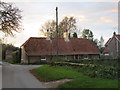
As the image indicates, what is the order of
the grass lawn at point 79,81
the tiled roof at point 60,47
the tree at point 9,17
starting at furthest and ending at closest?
the tiled roof at point 60,47 → the tree at point 9,17 → the grass lawn at point 79,81

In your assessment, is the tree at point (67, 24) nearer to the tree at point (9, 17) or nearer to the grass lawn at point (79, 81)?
the tree at point (9, 17)

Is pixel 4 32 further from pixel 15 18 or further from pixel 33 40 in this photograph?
pixel 33 40

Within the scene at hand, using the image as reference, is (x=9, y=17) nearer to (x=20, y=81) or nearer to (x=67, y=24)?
(x=20, y=81)

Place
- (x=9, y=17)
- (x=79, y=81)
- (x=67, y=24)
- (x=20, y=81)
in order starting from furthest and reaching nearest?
(x=67, y=24) → (x=9, y=17) → (x=20, y=81) → (x=79, y=81)

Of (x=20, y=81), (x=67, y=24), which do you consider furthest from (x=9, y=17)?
(x=67, y=24)

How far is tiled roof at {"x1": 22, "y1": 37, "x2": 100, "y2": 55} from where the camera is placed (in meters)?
47.7

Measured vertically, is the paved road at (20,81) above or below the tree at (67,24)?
below

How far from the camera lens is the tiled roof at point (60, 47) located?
4772cm

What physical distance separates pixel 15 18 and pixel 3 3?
256 cm

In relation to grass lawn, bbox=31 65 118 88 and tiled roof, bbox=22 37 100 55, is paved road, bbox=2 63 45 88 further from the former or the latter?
tiled roof, bbox=22 37 100 55

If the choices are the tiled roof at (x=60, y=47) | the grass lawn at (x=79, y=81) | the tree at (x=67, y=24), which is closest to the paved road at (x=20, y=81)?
the grass lawn at (x=79, y=81)

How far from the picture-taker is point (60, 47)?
50250mm

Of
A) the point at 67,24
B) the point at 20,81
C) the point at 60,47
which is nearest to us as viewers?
the point at 20,81

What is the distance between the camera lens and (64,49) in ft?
164
